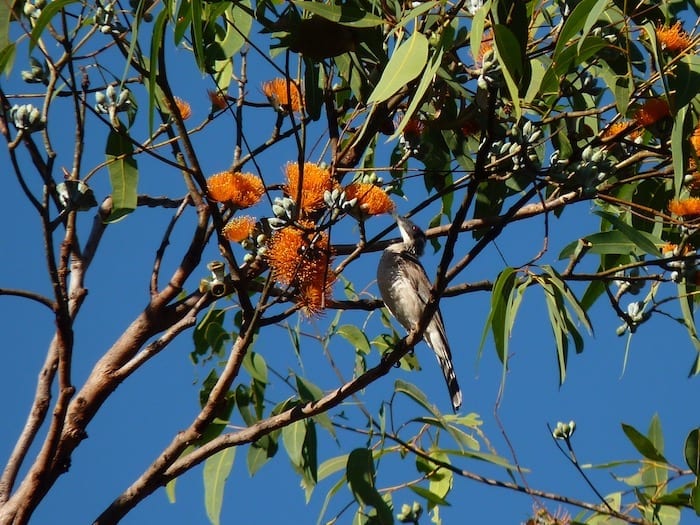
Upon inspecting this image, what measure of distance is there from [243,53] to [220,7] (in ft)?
2.46

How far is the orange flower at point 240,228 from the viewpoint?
250 centimetres

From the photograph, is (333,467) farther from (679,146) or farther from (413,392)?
(679,146)

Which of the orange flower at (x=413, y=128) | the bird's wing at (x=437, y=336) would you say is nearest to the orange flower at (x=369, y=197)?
the orange flower at (x=413, y=128)

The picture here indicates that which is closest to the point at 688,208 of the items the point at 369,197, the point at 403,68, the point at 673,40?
the point at 673,40

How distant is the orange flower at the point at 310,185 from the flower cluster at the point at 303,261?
5cm

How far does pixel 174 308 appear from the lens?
10.0 ft

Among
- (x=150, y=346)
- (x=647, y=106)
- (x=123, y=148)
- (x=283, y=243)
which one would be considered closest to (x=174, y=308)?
(x=150, y=346)

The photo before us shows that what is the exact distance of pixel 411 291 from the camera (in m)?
4.28

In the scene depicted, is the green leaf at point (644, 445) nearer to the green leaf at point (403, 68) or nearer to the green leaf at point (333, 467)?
the green leaf at point (333, 467)

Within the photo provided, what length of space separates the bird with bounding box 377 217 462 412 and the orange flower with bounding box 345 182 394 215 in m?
1.62

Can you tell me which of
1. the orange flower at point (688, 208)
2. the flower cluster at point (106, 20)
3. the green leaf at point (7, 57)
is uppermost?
the green leaf at point (7, 57)

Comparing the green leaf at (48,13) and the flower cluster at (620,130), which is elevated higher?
the green leaf at (48,13)

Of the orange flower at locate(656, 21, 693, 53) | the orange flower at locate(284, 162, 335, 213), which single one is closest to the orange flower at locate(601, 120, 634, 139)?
the orange flower at locate(656, 21, 693, 53)

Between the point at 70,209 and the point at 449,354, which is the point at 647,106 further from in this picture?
→ the point at 449,354
